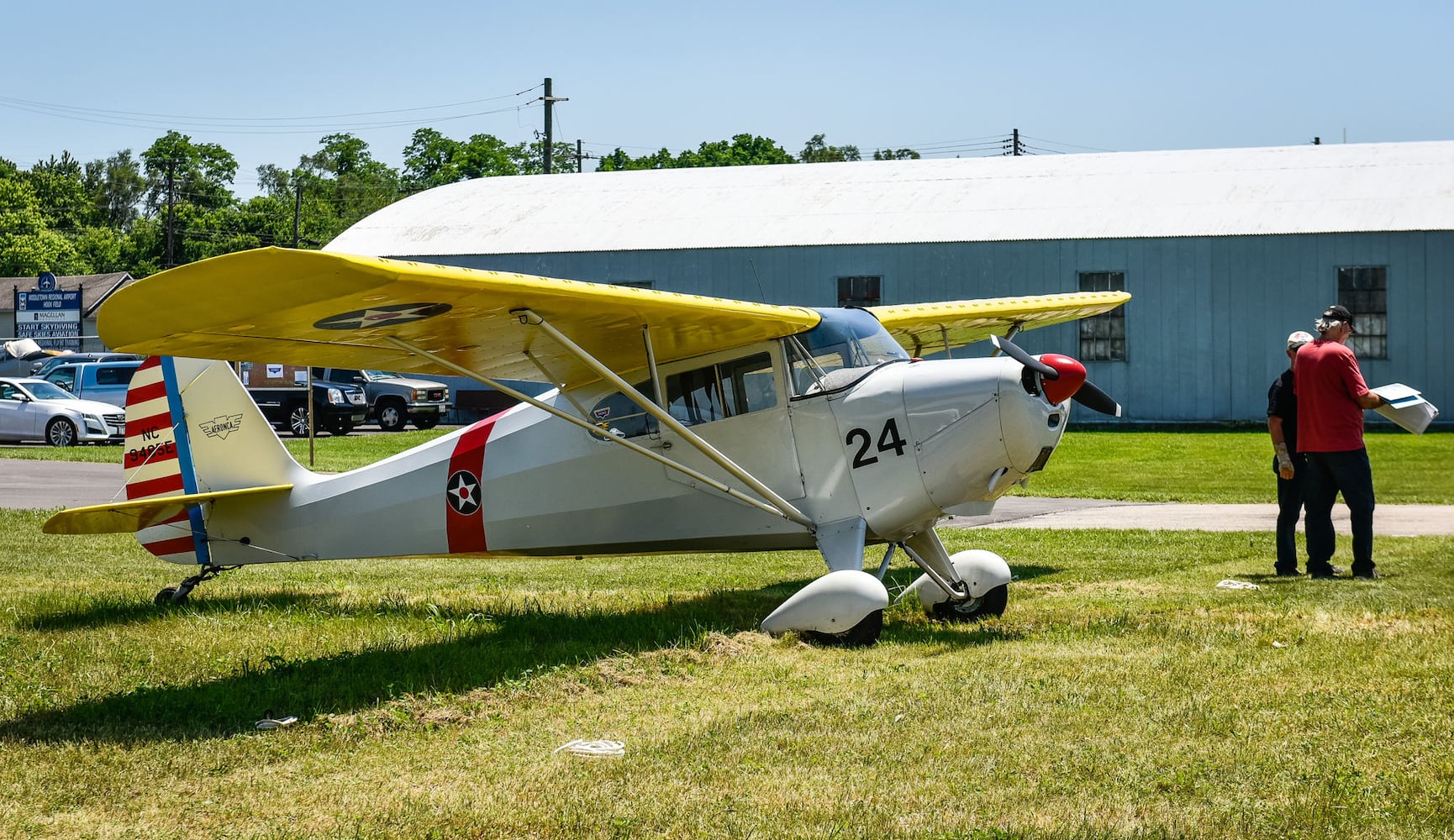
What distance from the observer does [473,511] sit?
10117mm

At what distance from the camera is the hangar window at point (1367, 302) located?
31.4 m

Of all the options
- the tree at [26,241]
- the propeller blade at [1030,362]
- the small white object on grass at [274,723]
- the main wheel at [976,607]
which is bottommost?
the main wheel at [976,607]

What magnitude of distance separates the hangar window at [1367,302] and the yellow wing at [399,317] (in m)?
26.1

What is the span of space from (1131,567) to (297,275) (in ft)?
29.2

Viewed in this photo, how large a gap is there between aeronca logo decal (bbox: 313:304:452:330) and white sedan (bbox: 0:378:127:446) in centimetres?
2548

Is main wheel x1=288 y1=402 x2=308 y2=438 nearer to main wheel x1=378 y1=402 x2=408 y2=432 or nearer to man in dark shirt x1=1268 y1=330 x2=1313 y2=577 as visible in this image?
main wheel x1=378 y1=402 x2=408 y2=432

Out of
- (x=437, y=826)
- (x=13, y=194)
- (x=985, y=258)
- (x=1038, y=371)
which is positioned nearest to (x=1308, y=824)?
(x=437, y=826)

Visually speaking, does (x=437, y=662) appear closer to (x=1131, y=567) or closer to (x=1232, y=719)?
(x=1232, y=719)

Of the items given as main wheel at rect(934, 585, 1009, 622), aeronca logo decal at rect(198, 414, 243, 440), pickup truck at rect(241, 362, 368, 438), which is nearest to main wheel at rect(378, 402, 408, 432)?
pickup truck at rect(241, 362, 368, 438)

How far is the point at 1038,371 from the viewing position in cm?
855

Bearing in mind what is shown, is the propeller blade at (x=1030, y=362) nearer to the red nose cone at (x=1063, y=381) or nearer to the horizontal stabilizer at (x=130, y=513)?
the red nose cone at (x=1063, y=381)

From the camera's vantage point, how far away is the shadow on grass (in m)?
6.75

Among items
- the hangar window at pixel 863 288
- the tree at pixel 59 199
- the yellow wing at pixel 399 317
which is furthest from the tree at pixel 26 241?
the yellow wing at pixel 399 317

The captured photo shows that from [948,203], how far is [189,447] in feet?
92.5
